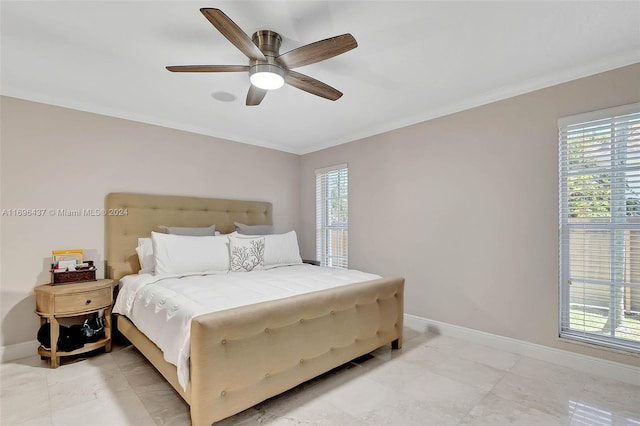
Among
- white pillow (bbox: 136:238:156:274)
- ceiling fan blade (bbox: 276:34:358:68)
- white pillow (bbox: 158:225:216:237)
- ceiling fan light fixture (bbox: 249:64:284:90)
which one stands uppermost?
ceiling fan blade (bbox: 276:34:358:68)

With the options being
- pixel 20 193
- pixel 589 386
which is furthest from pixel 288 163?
pixel 589 386

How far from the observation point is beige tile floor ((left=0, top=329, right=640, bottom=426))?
1.91m

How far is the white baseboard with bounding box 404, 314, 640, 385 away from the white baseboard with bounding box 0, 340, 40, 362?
3.76 meters

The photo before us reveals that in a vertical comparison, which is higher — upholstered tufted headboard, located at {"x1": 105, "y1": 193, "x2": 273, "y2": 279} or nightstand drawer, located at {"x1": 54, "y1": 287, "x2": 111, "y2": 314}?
upholstered tufted headboard, located at {"x1": 105, "y1": 193, "x2": 273, "y2": 279}

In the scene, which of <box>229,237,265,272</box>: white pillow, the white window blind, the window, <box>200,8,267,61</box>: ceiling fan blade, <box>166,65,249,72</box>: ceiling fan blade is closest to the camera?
<box>200,8,267,61</box>: ceiling fan blade

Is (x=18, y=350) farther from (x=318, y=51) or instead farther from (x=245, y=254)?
(x=318, y=51)

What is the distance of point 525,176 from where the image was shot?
280 centimetres

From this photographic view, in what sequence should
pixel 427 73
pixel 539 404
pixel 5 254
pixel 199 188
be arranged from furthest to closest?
pixel 199 188
pixel 5 254
pixel 427 73
pixel 539 404

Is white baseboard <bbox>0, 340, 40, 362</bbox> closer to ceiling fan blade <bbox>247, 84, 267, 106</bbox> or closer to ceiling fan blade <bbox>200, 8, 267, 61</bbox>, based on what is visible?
ceiling fan blade <bbox>247, 84, 267, 106</bbox>

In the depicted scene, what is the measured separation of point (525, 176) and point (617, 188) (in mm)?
613

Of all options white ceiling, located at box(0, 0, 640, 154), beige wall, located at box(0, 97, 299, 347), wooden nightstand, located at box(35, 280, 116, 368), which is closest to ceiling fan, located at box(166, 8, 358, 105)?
white ceiling, located at box(0, 0, 640, 154)

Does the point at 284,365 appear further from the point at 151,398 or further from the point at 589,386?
the point at 589,386

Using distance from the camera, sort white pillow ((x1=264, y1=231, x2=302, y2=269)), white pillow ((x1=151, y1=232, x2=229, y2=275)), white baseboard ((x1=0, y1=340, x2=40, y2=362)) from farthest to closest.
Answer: white pillow ((x1=264, y1=231, x2=302, y2=269)) → white pillow ((x1=151, y1=232, x2=229, y2=275)) → white baseboard ((x1=0, y1=340, x2=40, y2=362))

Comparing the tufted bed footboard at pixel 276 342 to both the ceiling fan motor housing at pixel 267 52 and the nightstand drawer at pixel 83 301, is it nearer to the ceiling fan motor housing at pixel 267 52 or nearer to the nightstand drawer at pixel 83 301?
the ceiling fan motor housing at pixel 267 52
